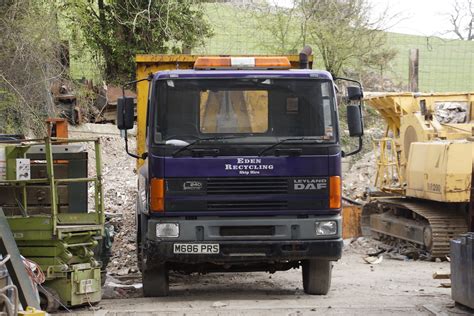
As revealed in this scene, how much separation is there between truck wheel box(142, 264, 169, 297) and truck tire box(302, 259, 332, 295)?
1.72 metres

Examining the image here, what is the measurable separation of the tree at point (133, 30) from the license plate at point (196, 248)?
10.9 meters

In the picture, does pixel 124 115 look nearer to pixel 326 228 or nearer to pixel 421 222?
pixel 326 228

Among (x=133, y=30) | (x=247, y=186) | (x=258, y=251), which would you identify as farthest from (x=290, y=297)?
(x=133, y=30)

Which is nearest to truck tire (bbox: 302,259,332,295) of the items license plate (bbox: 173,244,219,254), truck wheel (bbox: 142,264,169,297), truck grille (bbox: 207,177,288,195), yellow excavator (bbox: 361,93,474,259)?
truck grille (bbox: 207,177,288,195)

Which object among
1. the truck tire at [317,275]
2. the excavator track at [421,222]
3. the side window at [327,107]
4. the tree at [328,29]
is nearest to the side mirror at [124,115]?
the side window at [327,107]

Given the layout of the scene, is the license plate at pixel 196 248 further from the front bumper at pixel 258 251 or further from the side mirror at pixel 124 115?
the side mirror at pixel 124 115

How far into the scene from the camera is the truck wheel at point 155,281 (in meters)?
10.6

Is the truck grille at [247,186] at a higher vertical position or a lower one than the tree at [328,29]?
lower

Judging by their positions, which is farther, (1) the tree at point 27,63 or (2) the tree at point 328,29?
(2) the tree at point 328,29

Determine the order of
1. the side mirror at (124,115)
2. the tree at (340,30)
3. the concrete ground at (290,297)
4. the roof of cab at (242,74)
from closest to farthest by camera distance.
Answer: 1. the concrete ground at (290,297)
2. the roof of cab at (242,74)
3. the side mirror at (124,115)
4. the tree at (340,30)

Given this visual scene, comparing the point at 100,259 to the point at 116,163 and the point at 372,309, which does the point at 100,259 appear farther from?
the point at 116,163

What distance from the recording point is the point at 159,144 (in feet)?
32.7

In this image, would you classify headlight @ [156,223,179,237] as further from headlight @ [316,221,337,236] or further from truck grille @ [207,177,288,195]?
headlight @ [316,221,337,236]

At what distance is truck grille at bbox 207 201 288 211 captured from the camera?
10008mm
